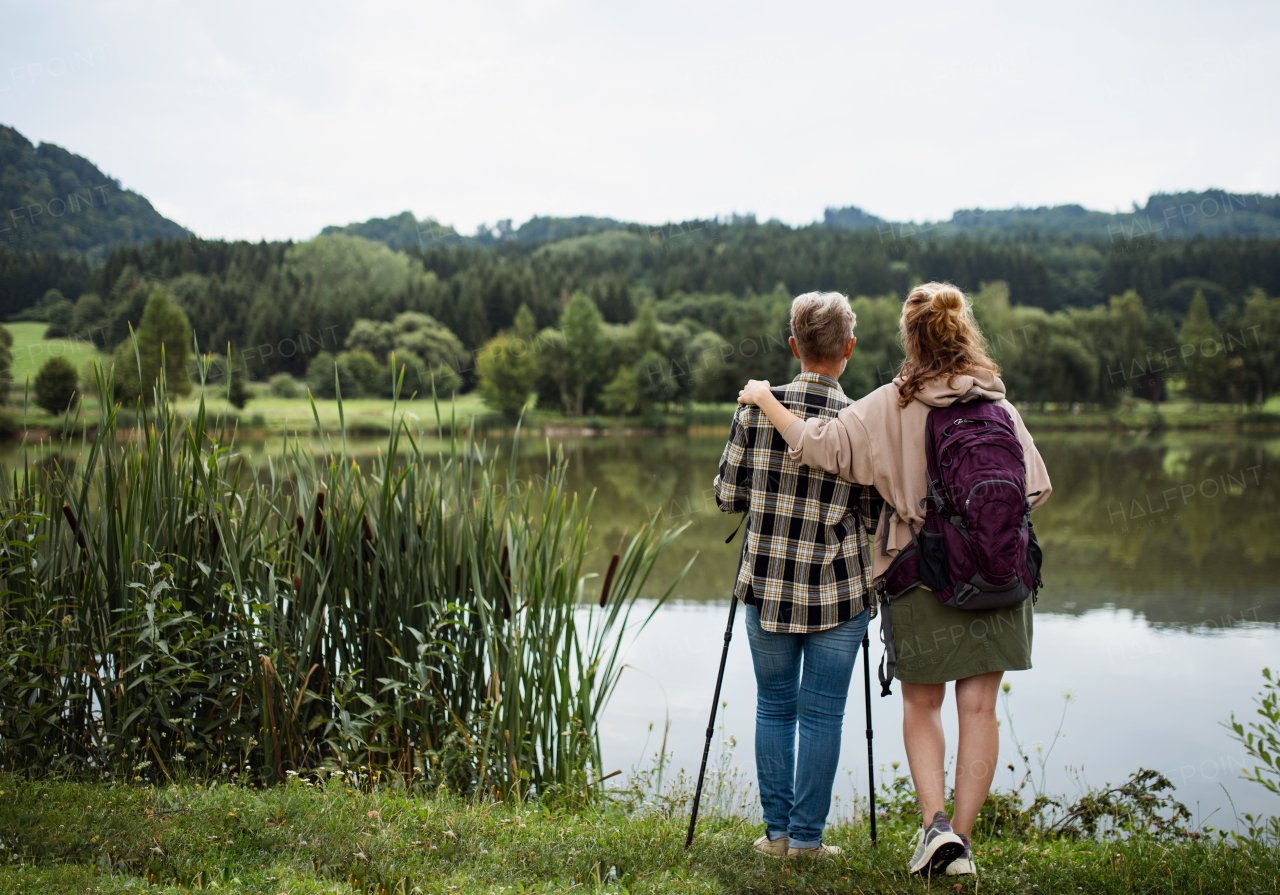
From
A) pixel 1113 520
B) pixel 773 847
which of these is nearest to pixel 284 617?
pixel 773 847

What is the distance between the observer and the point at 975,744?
2.13m

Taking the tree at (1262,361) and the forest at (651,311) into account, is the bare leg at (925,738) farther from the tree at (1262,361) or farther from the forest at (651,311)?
the tree at (1262,361)

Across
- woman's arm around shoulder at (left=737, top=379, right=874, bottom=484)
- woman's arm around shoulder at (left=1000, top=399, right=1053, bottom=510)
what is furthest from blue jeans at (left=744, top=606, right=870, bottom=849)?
woman's arm around shoulder at (left=1000, top=399, right=1053, bottom=510)

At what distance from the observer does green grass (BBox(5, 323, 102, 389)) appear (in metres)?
30.9

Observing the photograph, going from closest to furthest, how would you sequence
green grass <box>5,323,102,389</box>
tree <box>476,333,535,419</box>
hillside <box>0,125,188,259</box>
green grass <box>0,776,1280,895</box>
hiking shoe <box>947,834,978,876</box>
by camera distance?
green grass <box>0,776,1280,895</box> < hiking shoe <box>947,834,978,876</box> < green grass <box>5,323,102,389</box> < hillside <box>0,125,188,259</box> < tree <box>476,333,535,419</box>

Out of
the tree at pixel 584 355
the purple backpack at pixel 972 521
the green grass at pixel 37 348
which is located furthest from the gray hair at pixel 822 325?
the tree at pixel 584 355

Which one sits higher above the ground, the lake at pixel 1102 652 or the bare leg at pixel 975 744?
the bare leg at pixel 975 744

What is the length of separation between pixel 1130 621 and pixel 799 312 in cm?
808

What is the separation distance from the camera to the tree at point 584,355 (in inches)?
1716

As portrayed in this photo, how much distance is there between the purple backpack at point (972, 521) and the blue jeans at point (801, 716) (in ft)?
0.46

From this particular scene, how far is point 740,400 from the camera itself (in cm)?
227

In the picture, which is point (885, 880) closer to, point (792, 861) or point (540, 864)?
point (792, 861)

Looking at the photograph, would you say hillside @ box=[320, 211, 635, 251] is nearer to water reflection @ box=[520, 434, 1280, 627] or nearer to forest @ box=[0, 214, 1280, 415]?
forest @ box=[0, 214, 1280, 415]

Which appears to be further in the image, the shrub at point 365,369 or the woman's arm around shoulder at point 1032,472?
the shrub at point 365,369
